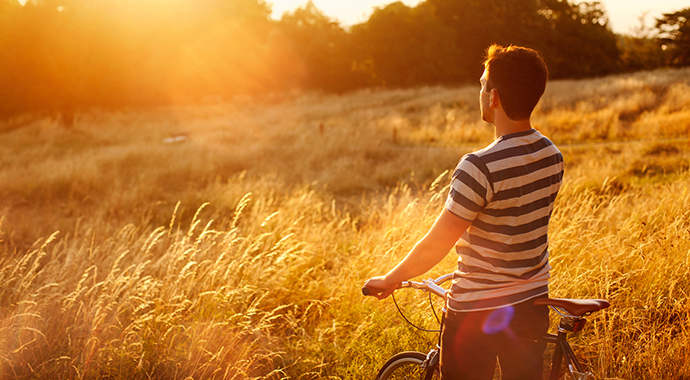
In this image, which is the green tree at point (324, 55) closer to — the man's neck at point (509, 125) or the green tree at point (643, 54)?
the green tree at point (643, 54)

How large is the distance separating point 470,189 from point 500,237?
0.28 m

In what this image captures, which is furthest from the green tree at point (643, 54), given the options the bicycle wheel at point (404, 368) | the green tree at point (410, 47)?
the bicycle wheel at point (404, 368)

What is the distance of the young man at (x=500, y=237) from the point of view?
5.26ft

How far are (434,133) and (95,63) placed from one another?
21034mm

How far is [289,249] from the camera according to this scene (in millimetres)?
4285

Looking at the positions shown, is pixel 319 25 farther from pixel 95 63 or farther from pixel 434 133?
pixel 434 133

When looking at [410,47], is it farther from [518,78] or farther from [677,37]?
[518,78]

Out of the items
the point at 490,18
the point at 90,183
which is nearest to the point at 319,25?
the point at 490,18

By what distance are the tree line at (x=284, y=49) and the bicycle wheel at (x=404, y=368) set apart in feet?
91.1

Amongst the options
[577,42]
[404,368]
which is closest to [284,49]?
[577,42]

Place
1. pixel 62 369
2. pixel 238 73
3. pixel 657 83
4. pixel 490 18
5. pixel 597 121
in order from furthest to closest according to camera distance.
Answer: pixel 490 18
pixel 238 73
pixel 657 83
pixel 597 121
pixel 62 369

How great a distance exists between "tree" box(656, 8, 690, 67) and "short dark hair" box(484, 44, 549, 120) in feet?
167

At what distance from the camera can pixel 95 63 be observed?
25281 mm

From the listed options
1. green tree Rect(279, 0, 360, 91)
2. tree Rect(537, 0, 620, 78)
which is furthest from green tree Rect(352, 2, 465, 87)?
tree Rect(537, 0, 620, 78)
